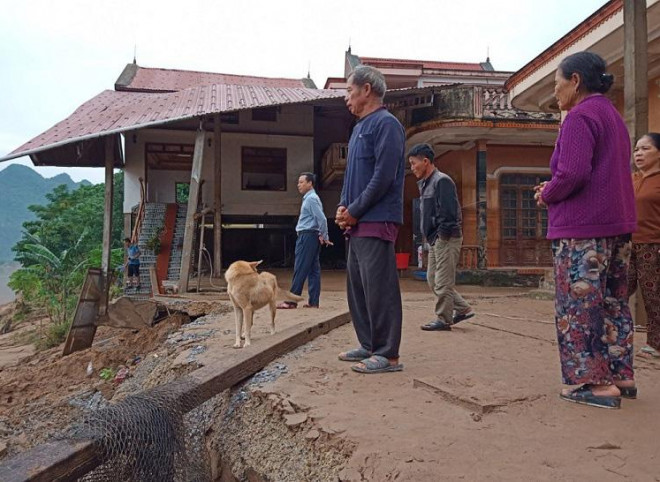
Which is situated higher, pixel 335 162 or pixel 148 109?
pixel 148 109

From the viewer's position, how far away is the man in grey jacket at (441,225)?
171 inches

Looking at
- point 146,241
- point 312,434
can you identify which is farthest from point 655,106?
point 146,241

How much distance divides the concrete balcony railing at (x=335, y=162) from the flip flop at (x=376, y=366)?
36.1ft

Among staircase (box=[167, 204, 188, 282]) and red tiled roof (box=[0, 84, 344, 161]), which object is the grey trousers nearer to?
red tiled roof (box=[0, 84, 344, 161])

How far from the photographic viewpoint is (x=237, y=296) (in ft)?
12.4

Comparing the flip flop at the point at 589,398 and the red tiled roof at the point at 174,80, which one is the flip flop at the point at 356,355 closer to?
the flip flop at the point at 589,398

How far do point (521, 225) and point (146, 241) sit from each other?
33.5ft

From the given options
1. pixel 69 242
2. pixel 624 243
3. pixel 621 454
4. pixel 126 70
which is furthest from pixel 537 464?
pixel 69 242

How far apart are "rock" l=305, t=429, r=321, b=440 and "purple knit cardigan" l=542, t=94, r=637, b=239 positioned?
1484mm

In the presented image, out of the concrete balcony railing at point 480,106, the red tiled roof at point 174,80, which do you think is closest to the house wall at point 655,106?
the concrete balcony railing at point 480,106

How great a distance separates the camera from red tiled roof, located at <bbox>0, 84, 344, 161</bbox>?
8188mm

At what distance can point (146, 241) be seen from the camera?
12.8 metres

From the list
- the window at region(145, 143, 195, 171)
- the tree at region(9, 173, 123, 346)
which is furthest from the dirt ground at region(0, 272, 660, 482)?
the window at region(145, 143, 195, 171)

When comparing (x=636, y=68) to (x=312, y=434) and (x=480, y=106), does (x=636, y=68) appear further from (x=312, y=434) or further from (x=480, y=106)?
(x=480, y=106)
